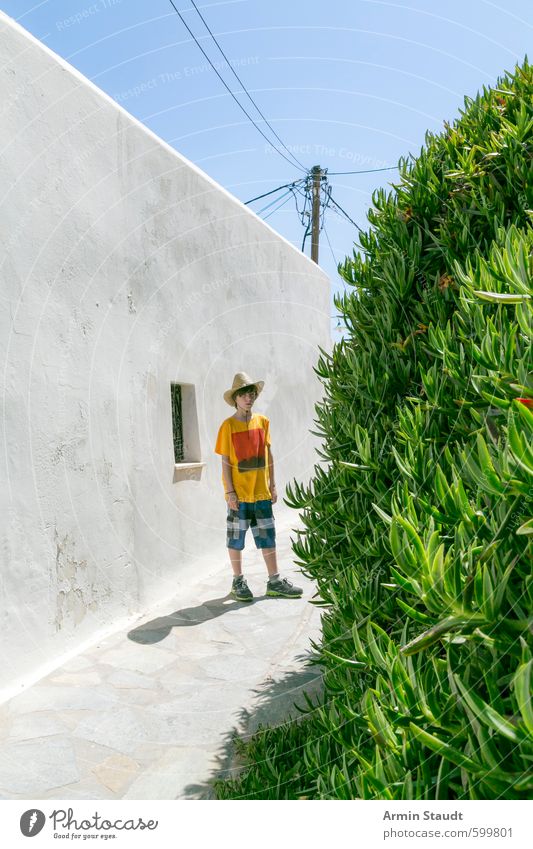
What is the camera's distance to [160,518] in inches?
221

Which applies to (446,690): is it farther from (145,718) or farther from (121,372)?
(121,372)

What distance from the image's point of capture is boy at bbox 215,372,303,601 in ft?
18.0

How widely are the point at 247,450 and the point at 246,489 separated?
35 cm

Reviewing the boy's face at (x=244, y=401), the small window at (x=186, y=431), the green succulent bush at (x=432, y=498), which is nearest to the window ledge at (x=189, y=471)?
the small window at (x=186, y=431)

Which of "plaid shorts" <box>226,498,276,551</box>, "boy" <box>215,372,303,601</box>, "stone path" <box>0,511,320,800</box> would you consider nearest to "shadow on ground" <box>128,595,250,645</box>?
"stone path" <box>0,511,320,800</box>

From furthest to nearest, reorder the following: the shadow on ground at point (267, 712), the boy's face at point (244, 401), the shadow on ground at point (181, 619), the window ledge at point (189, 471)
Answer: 1. the window ledge at point (189, 471)
2. the boy's face at point (244, 401)
3. the shadow on ground at point (181, 619)
4. the shadow on ground at point (267, 712)

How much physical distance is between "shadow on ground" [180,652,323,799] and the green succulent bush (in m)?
0.17

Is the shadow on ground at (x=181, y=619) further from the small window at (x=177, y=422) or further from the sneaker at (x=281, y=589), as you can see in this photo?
the small window at (x=177, y=422)

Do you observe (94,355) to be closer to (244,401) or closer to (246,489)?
(244,401)

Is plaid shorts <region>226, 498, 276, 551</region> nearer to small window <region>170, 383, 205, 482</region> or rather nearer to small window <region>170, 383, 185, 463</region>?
small window <region>170, 383, 205, 482</region>

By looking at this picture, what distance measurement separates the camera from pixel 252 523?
5668mm

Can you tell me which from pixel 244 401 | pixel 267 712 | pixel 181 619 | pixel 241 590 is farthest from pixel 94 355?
pixel 267 712

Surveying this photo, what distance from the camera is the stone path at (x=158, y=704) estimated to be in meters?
2.77
